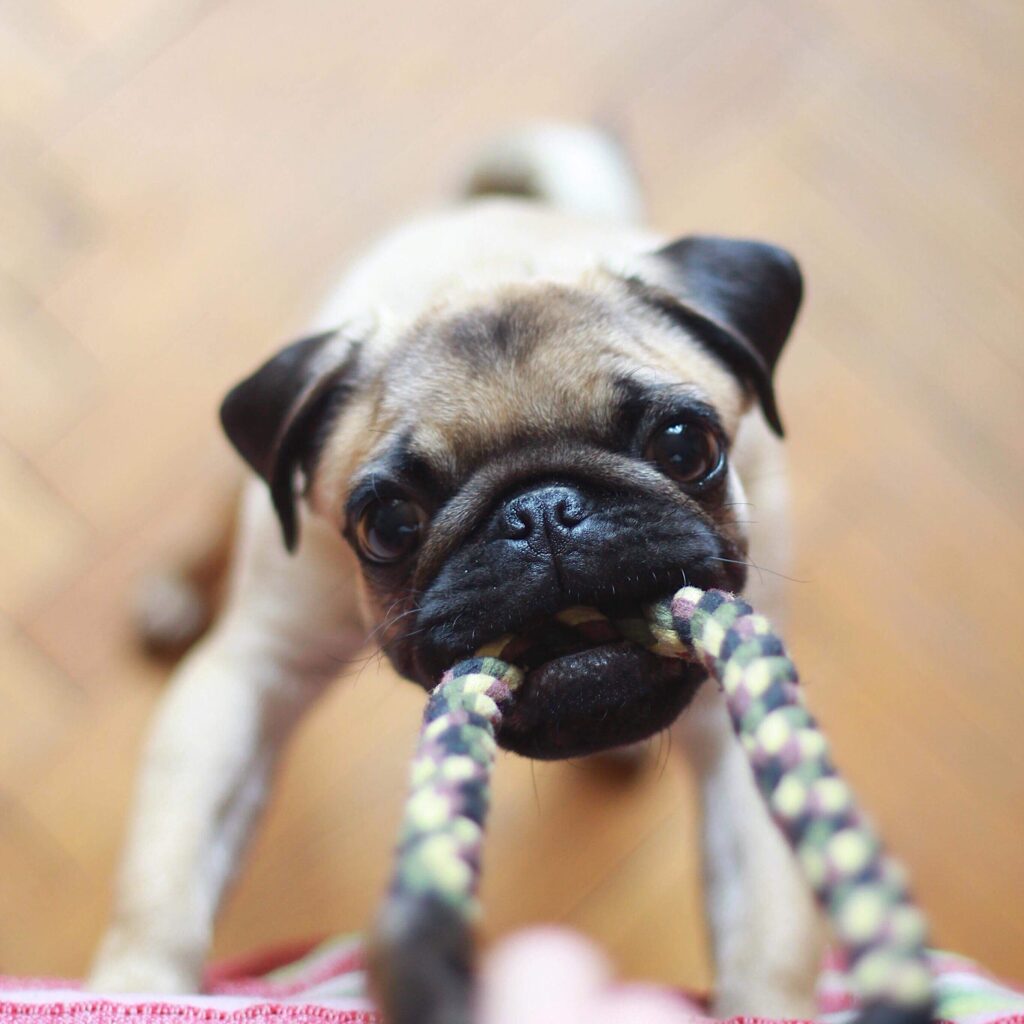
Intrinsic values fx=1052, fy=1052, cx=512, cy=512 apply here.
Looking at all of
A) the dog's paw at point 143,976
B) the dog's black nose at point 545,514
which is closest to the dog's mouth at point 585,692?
the dog's black nose at point 545,514

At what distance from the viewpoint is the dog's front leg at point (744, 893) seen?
203 centimetres

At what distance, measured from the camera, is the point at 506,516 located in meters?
1.62

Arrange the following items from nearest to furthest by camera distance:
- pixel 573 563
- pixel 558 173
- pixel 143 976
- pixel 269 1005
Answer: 1. pixel 269 1005
2. pixel 573 563
3. pixel 143 976
4. pixel 558 173

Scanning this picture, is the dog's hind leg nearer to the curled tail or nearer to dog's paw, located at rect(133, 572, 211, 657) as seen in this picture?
dog's paw, located at rect(133, 572, 211, 657)

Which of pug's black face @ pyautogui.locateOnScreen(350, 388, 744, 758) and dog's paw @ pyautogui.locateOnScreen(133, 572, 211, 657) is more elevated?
pug's black face @ pyautogui.locateOnScreen(350, 388, 744, 758)

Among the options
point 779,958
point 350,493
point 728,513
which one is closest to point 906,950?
point 728,513

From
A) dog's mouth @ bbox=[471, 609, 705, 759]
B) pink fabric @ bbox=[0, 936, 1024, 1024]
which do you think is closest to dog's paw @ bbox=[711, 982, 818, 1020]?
pink fabric @ bbox=[0, 936, 1024, 1024]

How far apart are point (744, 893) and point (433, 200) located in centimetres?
260

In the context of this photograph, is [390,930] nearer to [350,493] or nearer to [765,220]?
[350,493]

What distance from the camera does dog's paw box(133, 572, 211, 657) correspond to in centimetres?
316

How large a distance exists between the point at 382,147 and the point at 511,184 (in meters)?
0.82

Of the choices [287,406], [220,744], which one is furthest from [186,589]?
[287,406]

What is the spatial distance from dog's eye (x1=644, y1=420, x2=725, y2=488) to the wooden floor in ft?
4.67

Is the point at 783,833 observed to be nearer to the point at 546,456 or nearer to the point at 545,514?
the point at 545,514
